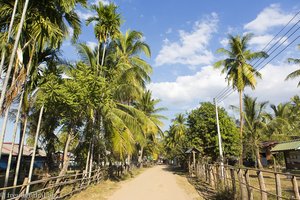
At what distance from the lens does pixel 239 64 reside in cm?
2512

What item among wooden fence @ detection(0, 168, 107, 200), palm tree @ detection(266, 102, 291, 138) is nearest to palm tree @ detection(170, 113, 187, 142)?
palm tree @ detection(266, 102, 291, 138)

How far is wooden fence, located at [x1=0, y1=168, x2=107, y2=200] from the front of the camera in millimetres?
7838

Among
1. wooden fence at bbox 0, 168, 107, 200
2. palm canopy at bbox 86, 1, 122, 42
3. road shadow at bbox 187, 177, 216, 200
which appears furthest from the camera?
palm canopy at bbox 86, 1, 122, 42

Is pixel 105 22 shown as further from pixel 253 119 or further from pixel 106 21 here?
pixel 253 119

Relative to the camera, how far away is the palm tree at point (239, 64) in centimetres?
2453

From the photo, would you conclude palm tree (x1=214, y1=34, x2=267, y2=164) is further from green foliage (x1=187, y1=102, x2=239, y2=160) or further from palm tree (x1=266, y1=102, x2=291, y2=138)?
palm tree (x1=266, y1=102, x2=291, y2=138)

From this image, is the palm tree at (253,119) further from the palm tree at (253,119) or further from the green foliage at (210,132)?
the green foliage at (210,132)

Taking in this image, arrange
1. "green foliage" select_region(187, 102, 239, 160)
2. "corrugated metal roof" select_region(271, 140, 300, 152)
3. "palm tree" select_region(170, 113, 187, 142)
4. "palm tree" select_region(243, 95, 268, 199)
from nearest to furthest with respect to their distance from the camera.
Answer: "green foliage" select_region(187, 102, 239, 160) → "corrugated metal roof" select_region(271, 140, 300, 152) → "palm tree" select_region(243, 95, 268, 199) → "palm tree" select_region(170, 113, 187, 142)

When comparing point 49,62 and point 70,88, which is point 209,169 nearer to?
point 70,88

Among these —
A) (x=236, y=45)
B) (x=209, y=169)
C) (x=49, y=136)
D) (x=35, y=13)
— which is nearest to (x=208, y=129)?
(x=209, y=169)

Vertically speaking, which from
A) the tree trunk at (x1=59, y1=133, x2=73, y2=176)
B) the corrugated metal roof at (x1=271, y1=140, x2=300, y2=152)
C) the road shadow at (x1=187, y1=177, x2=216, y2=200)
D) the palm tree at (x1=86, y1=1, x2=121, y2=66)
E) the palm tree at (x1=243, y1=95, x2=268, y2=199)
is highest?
the palm tree at (x1=86, y1=1, x2=121, y2=66)

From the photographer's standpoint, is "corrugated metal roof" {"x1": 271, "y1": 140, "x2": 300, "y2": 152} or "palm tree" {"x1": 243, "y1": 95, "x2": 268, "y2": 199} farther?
"palm tree" {"x1": 243, "y1": 95, "x2": 268, "y2": 199}

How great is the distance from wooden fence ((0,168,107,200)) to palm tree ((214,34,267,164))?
15052 mm

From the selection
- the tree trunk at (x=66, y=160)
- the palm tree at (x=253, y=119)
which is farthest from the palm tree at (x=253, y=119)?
the tree trunk at (x=66, y=160)
